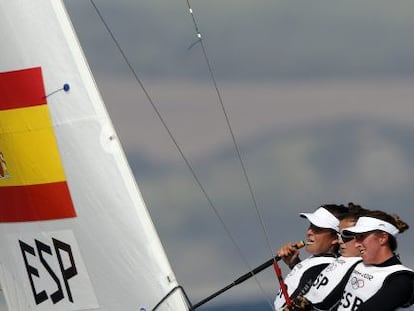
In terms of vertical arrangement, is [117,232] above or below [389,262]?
above

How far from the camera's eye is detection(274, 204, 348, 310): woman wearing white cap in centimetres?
1287

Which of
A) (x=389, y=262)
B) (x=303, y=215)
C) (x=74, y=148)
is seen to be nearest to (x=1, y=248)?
(x=74, y=148)

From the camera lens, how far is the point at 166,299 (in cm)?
1306

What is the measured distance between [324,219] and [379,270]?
4.58ft

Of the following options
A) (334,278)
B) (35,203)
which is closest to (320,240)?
(334,278)

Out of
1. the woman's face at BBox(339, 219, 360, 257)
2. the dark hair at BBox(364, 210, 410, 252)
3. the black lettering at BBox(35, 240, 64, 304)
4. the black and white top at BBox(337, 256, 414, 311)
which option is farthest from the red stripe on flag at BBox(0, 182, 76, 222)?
the dark hair at BBox(364, 210, 410, 252)

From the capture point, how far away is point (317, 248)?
42.7ft

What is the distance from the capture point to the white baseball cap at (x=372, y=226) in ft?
38.0

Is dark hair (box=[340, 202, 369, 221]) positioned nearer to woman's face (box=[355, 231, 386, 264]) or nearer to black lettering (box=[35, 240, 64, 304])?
woman's face (box=[355, 231, 386, 264])

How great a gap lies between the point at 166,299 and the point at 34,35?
292cm

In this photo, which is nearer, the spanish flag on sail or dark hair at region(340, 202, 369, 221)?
dark hair at region(340, 202, 369, 221)

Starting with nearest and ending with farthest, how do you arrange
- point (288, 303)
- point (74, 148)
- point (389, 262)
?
1. point (389, 262)
2. point (288, 303)
3. point (74, 148)

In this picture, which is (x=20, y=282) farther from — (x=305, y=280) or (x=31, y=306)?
(x=305, y=280)

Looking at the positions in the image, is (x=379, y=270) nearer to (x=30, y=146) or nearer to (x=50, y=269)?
(x=50, y=269)
